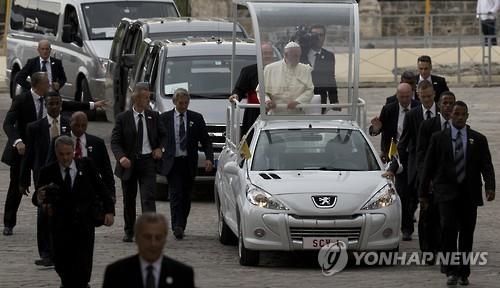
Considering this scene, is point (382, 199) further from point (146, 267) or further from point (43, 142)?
point (146, 267)

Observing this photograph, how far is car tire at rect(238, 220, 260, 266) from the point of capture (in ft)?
52.1

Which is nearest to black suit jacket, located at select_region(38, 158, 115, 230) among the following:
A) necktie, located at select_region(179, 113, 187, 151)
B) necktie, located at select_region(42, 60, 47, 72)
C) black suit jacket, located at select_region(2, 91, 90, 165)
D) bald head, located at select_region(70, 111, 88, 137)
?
bald head, located at select_region(70, 111, 88, 137)

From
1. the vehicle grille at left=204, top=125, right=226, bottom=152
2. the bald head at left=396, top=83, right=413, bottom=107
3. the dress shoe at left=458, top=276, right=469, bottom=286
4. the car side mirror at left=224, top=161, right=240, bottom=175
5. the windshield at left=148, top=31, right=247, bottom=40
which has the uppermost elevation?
the windshield at left=148, top=31, right=247, bottom=40

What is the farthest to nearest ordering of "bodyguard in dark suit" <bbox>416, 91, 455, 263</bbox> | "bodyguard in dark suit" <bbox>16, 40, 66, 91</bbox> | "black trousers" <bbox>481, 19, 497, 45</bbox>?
"black trousers" <bbox>481, 19, 497, 45</bbox> → "bodyguard in dark suit" <bbox>16, 40, 66, 91</bbox> → "bodyguard in dark suit" <bbox>416, 91, 455, 263</bbox>

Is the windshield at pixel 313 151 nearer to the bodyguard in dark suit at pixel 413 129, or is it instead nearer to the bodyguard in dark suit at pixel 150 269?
the bodyguard in dark suit at pixel 413 129

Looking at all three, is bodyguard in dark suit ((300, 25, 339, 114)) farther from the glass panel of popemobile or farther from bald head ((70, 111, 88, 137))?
bald head ((70, 111, 88, 137))

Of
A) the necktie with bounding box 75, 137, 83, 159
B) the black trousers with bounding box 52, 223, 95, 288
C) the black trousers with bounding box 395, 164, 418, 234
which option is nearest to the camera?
the black trousers with bounding box 52, 223, 95, 288

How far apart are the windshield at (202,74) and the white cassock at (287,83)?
9.44ft

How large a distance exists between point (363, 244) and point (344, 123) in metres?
2.33

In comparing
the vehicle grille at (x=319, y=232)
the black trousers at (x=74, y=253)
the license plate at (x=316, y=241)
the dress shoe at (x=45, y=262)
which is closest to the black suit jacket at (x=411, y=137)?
the vehicle grille at (x=319, y=232)

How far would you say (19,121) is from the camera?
1784 cm

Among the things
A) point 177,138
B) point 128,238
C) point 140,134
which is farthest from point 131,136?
point 128,238

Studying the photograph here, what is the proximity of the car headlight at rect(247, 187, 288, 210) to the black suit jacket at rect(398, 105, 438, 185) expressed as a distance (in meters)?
1.90

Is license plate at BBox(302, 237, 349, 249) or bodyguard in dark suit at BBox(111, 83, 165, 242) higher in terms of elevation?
bodyguard in dark suit at BBox(111, 83, 165, 242)
